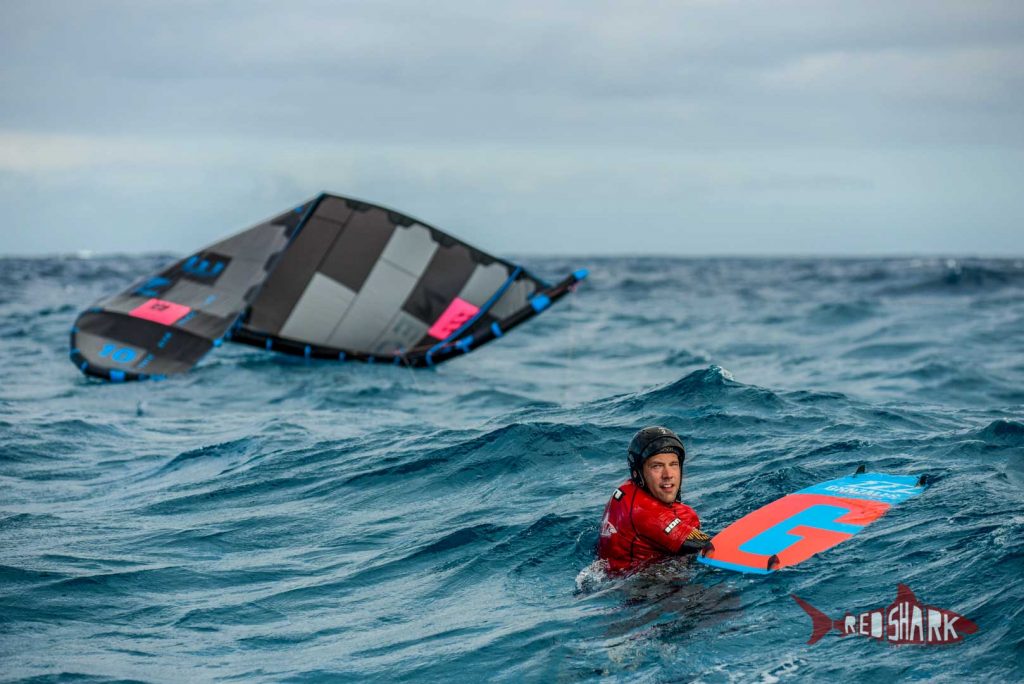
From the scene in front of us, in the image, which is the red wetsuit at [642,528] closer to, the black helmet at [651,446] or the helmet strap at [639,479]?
the helmet strap at [639,479]

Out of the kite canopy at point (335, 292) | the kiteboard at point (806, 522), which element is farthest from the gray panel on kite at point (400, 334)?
the kiteboard at point (806, 522)

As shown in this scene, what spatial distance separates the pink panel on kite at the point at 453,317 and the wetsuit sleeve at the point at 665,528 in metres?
14.5

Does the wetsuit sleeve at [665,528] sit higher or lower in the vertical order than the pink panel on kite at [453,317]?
lower

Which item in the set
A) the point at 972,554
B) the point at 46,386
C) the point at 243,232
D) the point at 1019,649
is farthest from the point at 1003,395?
the point at 46,386

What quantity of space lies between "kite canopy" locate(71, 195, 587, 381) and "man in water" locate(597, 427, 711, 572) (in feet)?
43.6

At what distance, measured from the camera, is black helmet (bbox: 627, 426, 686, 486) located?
316 inches

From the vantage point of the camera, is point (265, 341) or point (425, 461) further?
point (265, 341)

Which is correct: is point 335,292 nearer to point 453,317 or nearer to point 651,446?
point 453,317

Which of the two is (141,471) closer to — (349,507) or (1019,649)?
(349,507)

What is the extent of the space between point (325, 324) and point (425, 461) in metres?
10.6

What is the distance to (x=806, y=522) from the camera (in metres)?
8.66

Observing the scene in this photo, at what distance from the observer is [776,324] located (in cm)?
3359

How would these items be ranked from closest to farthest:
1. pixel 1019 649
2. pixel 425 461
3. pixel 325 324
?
pixel 1019 649, pixel 425 461, pixel 325 324

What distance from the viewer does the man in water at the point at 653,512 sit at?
8000 mm
